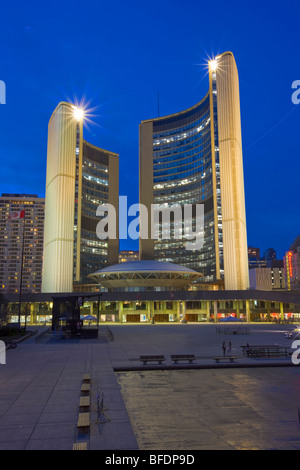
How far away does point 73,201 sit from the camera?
12500 centimetres

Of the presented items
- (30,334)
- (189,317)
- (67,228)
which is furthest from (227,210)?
(30,334)

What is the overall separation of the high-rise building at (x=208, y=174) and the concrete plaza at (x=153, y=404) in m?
86.2

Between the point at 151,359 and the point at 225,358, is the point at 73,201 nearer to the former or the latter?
the point at 151,359

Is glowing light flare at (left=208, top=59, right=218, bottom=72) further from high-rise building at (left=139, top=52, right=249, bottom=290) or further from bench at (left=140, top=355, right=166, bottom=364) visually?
bench at (left=140, top=355, right=166, bottom=364)

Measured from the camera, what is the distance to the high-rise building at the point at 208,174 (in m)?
111

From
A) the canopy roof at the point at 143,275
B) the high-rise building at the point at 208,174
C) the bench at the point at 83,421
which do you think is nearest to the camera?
the bench at the point at 83,421

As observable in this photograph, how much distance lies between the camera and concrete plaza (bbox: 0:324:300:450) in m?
11.4
